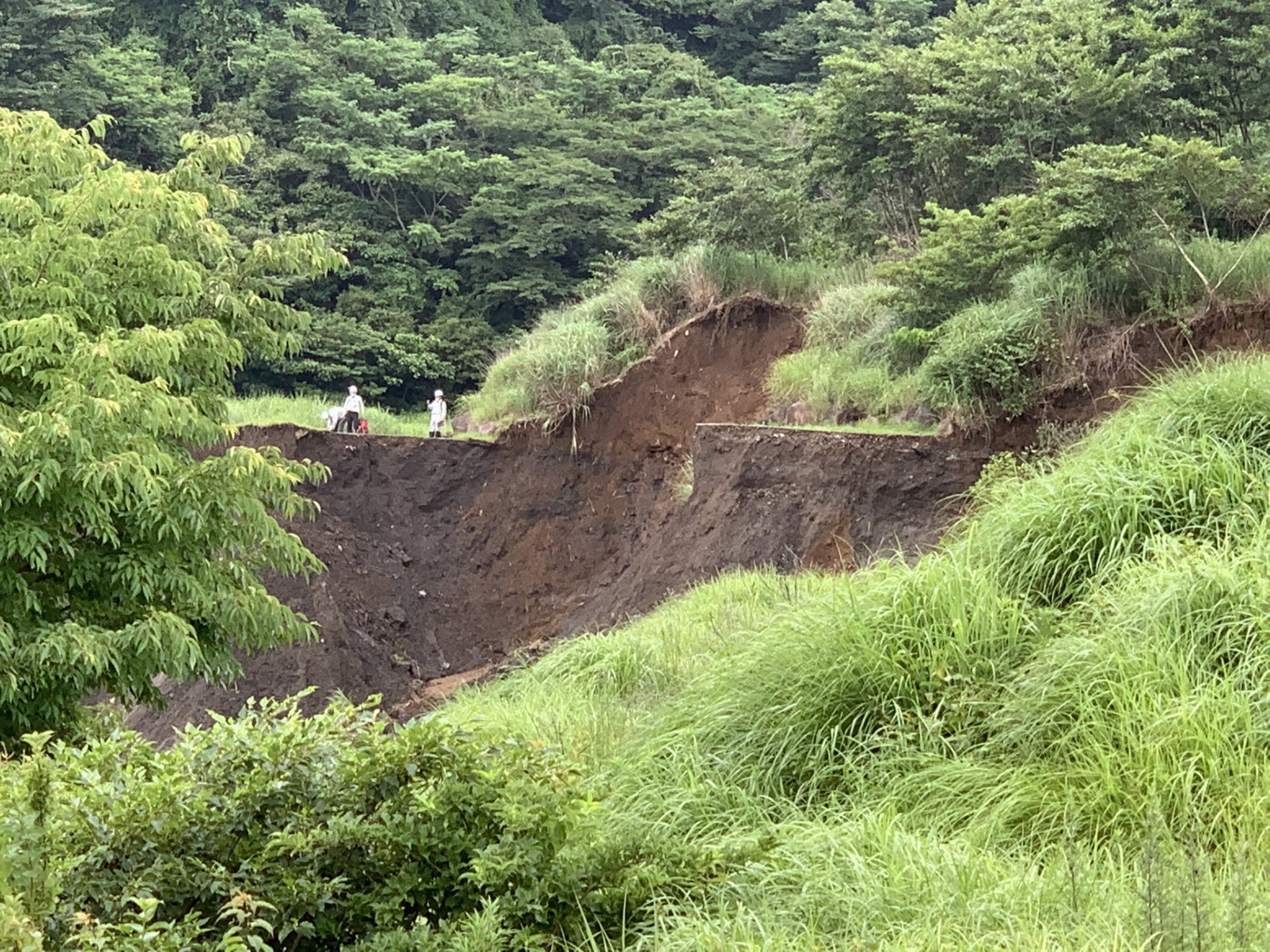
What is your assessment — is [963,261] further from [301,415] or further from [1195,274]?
[301,415]

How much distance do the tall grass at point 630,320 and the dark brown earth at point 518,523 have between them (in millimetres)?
403

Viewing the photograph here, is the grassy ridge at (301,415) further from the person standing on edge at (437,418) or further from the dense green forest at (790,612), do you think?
the dense green forest at (790,612)

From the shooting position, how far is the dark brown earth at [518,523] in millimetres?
14461

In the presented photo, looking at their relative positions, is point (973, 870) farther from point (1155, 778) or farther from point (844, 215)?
point (844, 215)

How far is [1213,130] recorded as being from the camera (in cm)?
1473

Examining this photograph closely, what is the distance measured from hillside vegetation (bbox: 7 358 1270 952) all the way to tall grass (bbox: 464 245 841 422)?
12.2 m

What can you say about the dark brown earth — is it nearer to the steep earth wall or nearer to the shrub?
the steep earth wall

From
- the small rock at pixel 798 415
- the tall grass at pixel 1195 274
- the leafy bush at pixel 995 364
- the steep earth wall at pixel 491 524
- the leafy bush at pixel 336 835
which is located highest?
the tall grass at pixel 1195 274

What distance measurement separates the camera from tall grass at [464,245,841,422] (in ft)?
59.1

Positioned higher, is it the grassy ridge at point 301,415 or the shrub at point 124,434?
the shrub at point 124,434

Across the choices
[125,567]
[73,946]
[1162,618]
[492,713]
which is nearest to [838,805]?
[1162,618]

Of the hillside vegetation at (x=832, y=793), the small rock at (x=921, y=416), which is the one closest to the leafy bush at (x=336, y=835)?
the hillside vegetation at (x=832, y=793)

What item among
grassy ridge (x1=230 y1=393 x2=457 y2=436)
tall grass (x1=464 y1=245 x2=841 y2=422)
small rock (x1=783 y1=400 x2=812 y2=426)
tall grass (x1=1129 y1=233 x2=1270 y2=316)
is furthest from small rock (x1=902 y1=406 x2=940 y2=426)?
grassy ridge (x1=230 y1=393 x2=457 y2=436)

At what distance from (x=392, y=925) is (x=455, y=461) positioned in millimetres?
15099
